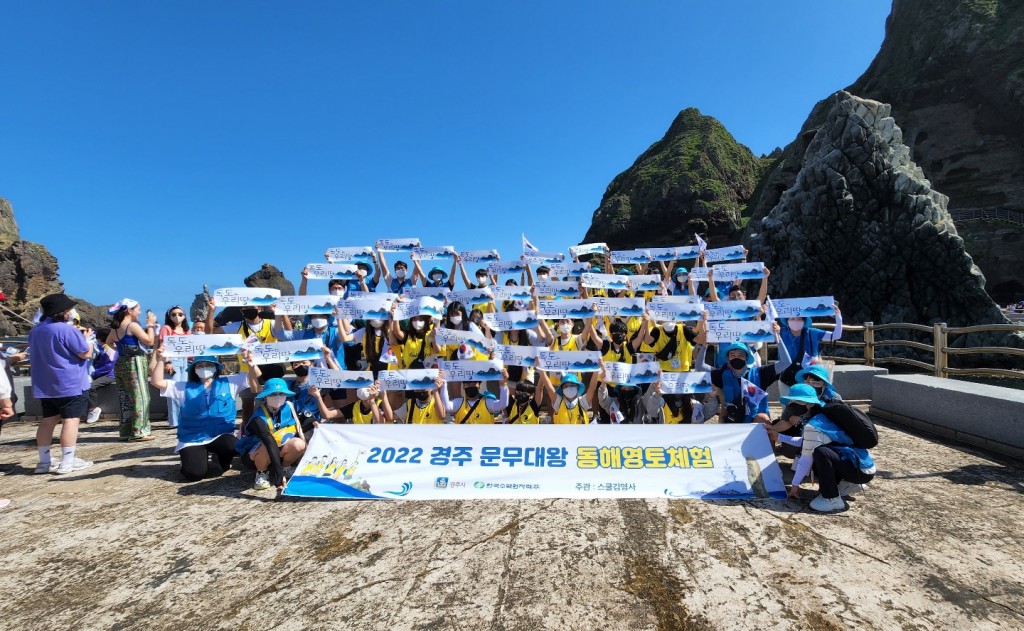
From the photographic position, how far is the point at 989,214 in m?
41.5

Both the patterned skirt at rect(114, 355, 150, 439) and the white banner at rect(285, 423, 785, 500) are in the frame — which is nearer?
the white banner at rect(285, 423, 785, 500)

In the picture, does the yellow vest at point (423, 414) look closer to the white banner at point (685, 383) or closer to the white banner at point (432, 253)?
the white banner at point (685, 383)

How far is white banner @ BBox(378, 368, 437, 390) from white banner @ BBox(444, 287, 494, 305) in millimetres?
1894

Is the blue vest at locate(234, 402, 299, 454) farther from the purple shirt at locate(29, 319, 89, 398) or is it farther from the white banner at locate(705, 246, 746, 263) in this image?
the white banner at locate(705, 246, 746, 263)

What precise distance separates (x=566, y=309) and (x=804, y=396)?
298cm

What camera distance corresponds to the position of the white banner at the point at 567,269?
8305 millimetres

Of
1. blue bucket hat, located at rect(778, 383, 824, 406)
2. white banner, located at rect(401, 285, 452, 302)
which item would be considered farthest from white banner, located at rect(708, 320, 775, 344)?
white banner, located at rect(401, 285, 452, 302)

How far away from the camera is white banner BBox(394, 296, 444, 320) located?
6180 mm

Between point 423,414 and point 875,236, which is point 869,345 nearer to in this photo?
point 423,414

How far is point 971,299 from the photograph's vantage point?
69.4ft

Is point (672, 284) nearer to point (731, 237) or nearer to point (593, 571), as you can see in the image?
point (593, 571)

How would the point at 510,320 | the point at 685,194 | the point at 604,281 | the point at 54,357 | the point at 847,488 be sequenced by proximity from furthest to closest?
the point at 685,194 < the point at 604,281 < the point at 510,320 < the point at 54,357 < the point at 847,488

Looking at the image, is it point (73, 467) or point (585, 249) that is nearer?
point (73, 467)

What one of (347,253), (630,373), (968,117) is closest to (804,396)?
(630,373)
